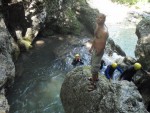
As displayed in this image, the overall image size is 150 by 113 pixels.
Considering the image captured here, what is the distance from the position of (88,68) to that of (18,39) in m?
8.12

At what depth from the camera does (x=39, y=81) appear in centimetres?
1453

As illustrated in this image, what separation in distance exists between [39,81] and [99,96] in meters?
6.85

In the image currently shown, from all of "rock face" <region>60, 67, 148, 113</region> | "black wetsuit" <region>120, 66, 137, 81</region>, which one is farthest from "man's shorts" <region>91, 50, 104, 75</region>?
"black wetsuit" <region>120, 66, 137, 81</region>

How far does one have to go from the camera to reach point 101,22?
7609mm

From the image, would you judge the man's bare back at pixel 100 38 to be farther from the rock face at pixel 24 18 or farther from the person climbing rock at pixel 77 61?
the rock face at pixel 24 18

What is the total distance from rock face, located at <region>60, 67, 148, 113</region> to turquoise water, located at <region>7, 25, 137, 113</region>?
3.61 meters

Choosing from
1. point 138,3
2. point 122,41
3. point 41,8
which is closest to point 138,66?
point 41,8

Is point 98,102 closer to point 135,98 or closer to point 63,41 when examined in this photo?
point 135,98

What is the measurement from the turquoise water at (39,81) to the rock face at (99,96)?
3614 millimetres

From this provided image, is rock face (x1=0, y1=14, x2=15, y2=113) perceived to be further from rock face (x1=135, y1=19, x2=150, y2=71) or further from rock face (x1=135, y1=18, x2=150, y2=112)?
rock face (x1=135, y1=19, x2=150, y2=71)

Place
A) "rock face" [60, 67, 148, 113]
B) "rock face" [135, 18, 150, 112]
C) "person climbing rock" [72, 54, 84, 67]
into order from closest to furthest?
"rock face" [60, 67, 148, 113] < "rock face" [135, 18, 150, 112] < "person climbing rock" [72, 54, 84, 67]

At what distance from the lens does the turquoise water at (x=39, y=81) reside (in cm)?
1273

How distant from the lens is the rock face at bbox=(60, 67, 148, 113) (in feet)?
24.8

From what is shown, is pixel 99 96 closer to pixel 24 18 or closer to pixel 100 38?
pixel 100 38
